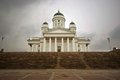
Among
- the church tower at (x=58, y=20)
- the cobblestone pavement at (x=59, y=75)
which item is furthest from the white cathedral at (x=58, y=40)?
the cobblestone pavement at (x=59, y=75)

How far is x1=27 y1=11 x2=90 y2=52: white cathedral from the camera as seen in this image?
4819 cm

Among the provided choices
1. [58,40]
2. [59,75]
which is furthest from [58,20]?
[59,75]

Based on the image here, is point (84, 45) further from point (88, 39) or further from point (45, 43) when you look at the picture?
point (45, 43)

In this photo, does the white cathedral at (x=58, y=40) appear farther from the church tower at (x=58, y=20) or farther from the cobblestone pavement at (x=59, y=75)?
the cobblestone pavement at (x=59, y=75)

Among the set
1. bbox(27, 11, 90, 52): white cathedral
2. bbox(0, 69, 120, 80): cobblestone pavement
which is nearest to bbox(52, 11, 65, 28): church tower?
bbox(27, 11, 90, 52): white cathedral

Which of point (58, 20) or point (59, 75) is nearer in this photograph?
point (59, 75)

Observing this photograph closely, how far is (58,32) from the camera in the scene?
1912 inches

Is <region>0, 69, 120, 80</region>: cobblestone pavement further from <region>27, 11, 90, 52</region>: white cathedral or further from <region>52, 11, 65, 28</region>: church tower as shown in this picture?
<region>52, 11, 65, 28</region>: church tower

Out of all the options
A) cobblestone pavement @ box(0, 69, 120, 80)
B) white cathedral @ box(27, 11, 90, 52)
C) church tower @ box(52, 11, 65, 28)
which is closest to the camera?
cobblestone pavement @ box(0, 69, 120, 80)

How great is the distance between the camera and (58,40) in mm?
51438

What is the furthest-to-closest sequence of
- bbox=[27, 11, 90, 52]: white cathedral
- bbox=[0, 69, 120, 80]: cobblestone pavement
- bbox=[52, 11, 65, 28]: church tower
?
bbox=[52, 11, 65, 28]: church tower, bbox=[27, 11, 90, 52]: white cathedral, bbox=[0, 69, 120, 80]: cobblestone pavement

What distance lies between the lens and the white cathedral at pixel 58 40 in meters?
48.2

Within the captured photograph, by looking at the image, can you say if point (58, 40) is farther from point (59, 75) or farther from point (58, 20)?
point (59, 75)

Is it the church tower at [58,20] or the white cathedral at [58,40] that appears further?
the church tower at [58,20]
